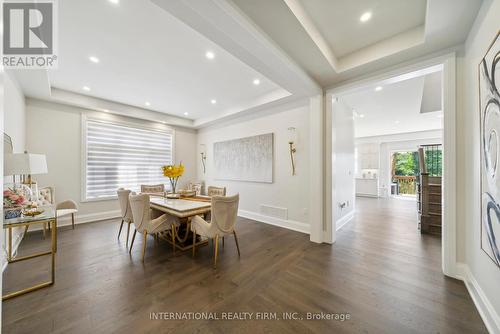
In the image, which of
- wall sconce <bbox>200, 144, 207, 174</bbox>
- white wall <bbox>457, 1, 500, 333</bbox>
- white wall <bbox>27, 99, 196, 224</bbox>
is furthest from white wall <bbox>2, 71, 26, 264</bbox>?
white wall <bbox>457, 1, 500, 333</bbox>

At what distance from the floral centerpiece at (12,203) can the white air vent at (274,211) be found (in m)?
3.66

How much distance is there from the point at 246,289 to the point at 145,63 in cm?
339

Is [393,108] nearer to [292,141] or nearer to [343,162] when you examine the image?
[343,162]

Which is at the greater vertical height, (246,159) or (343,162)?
(246,159)

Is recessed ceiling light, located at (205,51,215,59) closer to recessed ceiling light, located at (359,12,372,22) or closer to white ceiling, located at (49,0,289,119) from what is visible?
white ceiling, located at (49,0,289,119)

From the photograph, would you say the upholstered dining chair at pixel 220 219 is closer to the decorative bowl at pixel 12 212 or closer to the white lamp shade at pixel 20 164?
the decorative bowl at pixel 12 212

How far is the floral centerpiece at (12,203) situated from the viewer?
1763 mm

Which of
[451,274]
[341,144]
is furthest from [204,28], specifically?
[451,274]

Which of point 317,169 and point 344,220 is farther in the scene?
point 344,220

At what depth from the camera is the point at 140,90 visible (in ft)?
12.3

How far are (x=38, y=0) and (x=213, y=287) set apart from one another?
327cm

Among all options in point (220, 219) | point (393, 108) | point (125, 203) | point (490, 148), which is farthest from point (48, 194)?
point (393, 108)

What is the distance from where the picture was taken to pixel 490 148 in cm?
143

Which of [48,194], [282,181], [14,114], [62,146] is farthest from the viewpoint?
[282,181]
